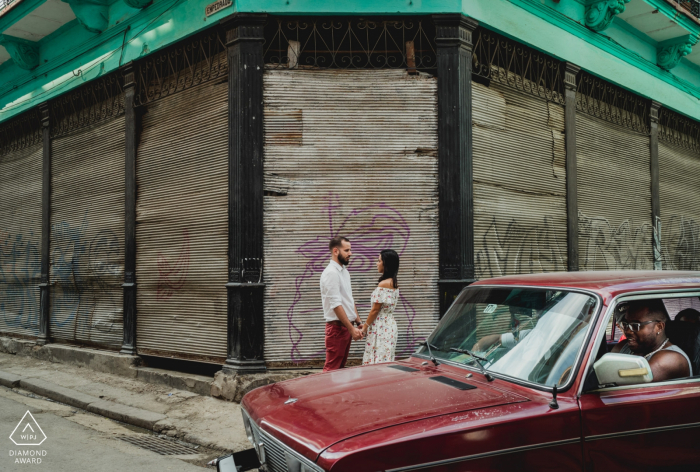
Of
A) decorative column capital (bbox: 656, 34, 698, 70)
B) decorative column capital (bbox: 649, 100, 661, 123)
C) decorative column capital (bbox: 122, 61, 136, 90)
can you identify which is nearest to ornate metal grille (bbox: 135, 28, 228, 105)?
decorative column capital (bbox: 122, 61, 136, 90)

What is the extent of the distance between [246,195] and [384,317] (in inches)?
99.5

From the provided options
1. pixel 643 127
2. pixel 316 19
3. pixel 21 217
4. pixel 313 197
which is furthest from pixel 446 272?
pixel 21 217

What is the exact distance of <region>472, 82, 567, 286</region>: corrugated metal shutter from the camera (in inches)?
305

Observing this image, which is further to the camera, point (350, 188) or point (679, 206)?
point (679, 206)

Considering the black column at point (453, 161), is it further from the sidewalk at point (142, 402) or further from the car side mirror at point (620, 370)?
the car side mirror at point (620, 370)

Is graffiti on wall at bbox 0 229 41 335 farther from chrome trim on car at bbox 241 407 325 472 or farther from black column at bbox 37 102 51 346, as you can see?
chrome trim on car at bbox 241 407 325 472

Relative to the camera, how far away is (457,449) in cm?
224

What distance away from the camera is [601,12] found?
911 cm

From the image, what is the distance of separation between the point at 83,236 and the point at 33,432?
4868 mm

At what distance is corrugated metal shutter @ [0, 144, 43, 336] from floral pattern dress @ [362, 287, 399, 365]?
8.26 m

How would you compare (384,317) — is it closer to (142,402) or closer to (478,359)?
(478,359)

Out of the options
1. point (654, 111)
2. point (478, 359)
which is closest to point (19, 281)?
point (478, 359)

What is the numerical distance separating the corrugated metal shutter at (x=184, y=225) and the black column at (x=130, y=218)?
0.08m

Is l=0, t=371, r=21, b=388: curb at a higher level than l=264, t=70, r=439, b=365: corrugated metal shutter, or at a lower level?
lower
